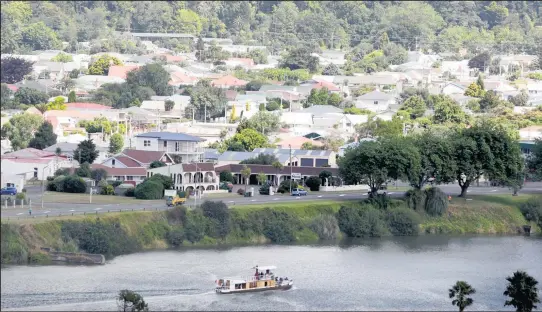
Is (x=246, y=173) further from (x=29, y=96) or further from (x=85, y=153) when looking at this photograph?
(x=29, y=96)

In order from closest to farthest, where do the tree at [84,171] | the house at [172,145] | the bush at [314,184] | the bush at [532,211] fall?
1. the bush at [532,211]
2. the tree at [84,171]
3. the bush at [314,184]
4. the house at [172,145]

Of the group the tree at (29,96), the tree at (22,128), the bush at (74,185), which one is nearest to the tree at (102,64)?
the tree at (29,96)

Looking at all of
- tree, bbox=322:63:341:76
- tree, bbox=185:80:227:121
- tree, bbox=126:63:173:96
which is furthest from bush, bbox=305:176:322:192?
tree, bbox=322:63:341:76

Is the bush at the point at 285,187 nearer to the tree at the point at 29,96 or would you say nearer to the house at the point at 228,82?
the tree at the point at 29,96

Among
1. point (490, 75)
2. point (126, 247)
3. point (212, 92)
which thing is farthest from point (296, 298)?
point (490, 75)

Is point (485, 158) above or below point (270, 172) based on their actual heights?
above

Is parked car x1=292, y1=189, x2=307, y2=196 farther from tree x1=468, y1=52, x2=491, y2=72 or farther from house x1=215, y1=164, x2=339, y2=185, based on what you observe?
tree x1=468, y1=52, x2=491, y2=72

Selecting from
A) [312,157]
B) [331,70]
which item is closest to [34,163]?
[312,157]
